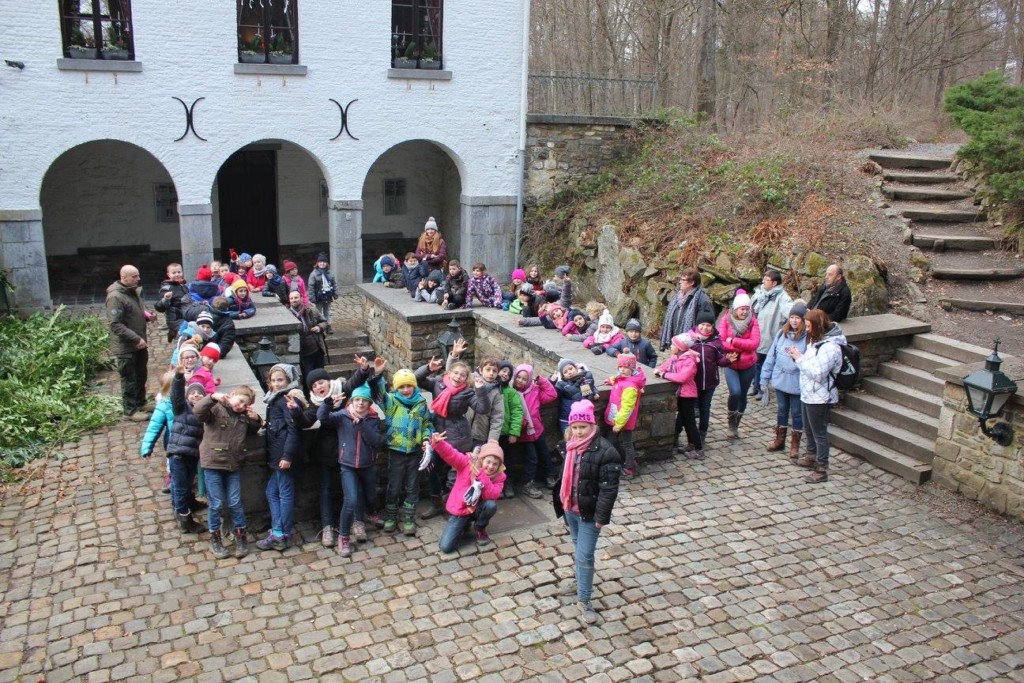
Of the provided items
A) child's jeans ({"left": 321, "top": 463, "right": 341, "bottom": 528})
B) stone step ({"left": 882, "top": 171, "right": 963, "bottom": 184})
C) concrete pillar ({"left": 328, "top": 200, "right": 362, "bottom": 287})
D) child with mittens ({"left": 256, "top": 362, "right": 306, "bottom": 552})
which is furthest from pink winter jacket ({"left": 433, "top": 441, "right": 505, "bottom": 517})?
concrete pillar ({"left": 328, "top": 200, "right": 362, "bottom": 287})

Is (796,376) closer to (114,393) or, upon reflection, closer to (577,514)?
(577,514)

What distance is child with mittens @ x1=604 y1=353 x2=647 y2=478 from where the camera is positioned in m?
7.88

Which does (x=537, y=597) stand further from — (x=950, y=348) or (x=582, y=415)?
(x=950, y=348)

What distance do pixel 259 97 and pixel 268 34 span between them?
1139 millimetres

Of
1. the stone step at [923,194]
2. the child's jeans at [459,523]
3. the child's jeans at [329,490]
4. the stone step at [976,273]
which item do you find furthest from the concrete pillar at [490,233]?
the child's jeans at [459,523]

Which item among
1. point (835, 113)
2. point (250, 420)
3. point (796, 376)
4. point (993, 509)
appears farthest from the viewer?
point (835, 113)

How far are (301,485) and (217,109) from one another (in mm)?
10125

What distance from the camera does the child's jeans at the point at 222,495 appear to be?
21.9 feet

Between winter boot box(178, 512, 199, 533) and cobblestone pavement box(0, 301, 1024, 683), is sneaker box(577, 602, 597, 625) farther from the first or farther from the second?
winter boot box(178, 512, 199, 533)

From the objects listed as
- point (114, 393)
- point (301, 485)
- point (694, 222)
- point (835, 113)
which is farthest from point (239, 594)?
point (835, 113)

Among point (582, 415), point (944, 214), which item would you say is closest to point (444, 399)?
point (582, 415)

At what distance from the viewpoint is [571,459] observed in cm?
601

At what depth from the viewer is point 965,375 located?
812 cm

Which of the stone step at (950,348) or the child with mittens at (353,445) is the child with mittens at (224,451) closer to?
the child with mittens at (353,445)
